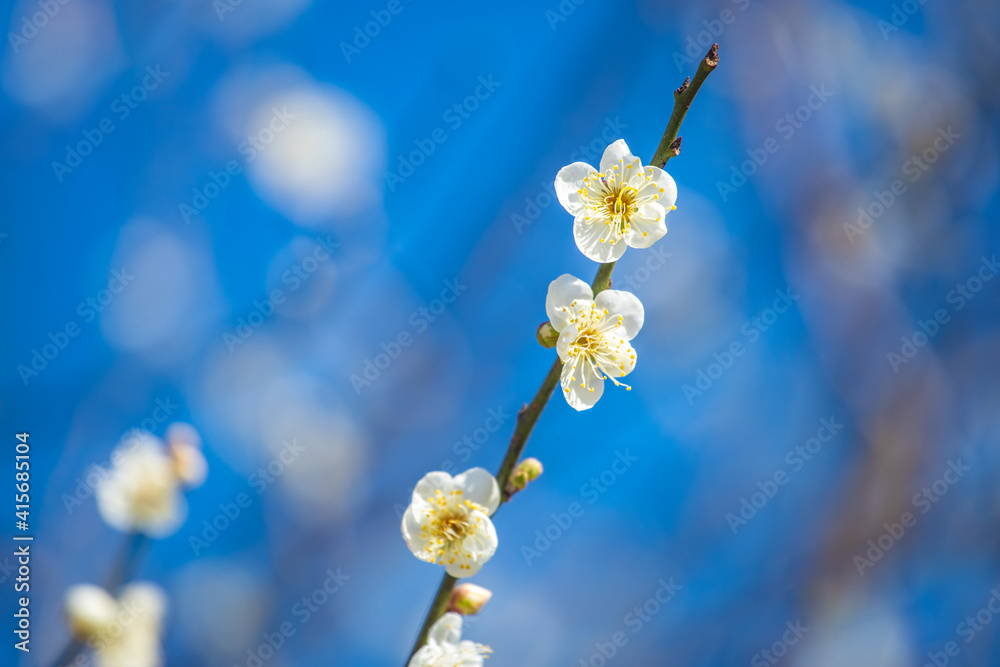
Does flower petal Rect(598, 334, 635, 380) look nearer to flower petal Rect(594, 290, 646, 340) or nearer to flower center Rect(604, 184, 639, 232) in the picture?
flower petal Rect(594, 290, 646, 340)

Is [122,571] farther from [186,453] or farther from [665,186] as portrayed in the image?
[665,186]

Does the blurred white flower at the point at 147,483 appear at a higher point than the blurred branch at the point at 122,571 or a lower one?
higher

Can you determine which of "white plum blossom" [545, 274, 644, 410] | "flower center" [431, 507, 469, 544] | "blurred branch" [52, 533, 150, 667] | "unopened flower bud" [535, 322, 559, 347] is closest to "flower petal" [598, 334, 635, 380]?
"white plum blossom" [545, 274, 644, 410]

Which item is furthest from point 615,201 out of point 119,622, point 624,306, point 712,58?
point 119,622

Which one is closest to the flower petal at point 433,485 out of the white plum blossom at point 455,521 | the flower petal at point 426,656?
the white plum blossom at point 455,521

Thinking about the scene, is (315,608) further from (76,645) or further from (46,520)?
(76,645)

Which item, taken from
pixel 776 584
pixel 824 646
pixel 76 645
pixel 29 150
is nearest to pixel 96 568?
pixel 76 645

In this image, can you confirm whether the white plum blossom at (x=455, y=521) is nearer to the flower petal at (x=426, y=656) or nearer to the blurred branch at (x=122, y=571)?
the flower petal at (x=426, y=656)
